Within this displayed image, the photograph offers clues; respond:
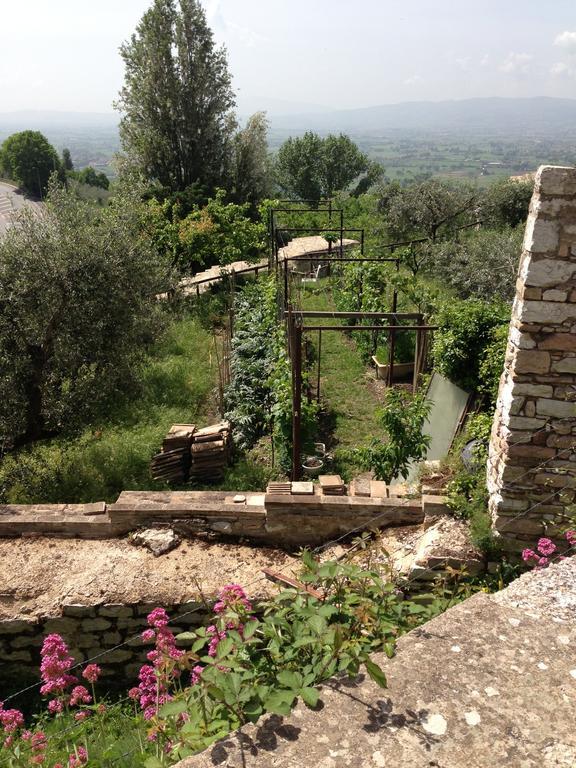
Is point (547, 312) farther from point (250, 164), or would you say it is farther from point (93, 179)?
point (93, 179)

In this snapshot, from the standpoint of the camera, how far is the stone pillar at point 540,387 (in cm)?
406

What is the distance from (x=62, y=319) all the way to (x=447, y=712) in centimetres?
732

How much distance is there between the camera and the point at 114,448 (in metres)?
Answer: 9.11

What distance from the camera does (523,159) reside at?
160m

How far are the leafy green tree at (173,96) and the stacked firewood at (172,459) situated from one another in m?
19.8

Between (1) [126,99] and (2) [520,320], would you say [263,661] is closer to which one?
(2) [520,320]

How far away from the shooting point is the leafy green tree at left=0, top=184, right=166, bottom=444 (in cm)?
771

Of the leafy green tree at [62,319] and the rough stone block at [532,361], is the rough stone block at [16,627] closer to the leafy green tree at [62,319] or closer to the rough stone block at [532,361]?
the leafy green tree at [62,319]

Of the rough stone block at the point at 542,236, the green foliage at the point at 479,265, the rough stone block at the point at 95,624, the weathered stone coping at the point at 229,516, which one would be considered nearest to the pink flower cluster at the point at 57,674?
the rough stone block at the point at 95,624

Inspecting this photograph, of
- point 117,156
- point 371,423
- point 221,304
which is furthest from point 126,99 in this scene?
point 371,423

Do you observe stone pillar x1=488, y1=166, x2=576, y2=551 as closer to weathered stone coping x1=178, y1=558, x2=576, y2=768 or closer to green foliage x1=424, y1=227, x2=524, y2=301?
weathered stone coping x1=178, y1=558, x2=576, y2=768

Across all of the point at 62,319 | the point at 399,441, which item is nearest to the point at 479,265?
the point at 399,441

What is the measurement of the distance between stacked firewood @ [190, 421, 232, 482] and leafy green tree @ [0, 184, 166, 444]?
1710mm

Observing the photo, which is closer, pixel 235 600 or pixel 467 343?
pixel 235 600
